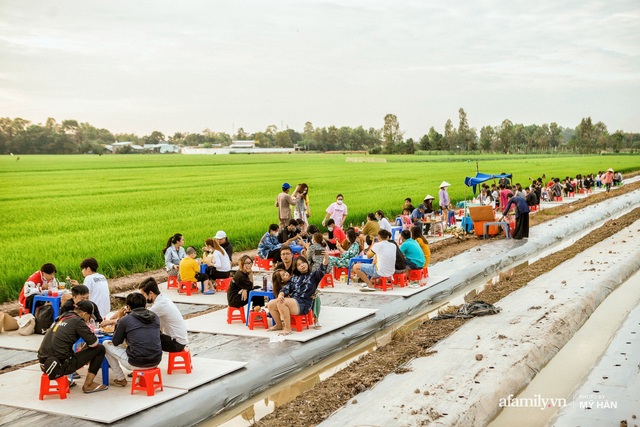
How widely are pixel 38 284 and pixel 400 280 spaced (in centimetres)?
733

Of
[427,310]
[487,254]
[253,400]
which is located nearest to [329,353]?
[253,400]

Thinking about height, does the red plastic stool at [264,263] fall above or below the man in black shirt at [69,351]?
below

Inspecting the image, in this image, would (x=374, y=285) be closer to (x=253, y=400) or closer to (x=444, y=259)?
(x=444, y=259)

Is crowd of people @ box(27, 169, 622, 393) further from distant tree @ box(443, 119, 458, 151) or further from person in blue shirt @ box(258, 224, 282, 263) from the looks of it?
distant tree @ box(443, 119, 458, 151)

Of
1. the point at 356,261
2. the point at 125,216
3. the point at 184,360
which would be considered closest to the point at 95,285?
the point at 184,360

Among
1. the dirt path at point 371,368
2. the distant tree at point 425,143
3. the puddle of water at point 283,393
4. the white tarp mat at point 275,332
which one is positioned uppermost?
the distant tree at point 425,143

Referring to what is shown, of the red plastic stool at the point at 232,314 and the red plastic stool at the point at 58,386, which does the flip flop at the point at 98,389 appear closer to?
the red plastic stool at the point at 58,386

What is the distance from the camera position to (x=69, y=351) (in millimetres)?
8539

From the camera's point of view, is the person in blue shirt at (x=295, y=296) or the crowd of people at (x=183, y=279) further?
the person in blue shirt at (x=295, y=296)

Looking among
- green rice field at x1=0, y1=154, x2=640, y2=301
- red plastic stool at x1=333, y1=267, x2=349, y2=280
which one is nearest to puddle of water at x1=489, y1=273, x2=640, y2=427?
red plastic stool at x1=333, y1=267, x2=349, y2=280

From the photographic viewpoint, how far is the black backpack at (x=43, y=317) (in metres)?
11.9

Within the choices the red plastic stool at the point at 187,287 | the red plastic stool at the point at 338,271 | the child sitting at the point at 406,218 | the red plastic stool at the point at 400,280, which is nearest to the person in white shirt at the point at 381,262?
the red plastic stool at the point at 400,280

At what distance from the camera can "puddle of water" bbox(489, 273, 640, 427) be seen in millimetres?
8555

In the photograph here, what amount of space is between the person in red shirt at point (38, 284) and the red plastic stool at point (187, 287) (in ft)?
10.1
